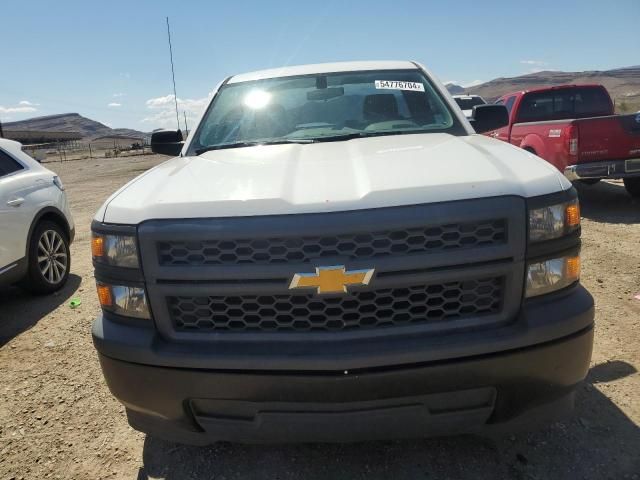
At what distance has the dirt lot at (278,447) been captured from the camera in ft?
7.46

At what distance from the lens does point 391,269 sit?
176 cm

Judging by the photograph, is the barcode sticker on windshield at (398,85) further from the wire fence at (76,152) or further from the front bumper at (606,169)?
the wire fence at (76,152)

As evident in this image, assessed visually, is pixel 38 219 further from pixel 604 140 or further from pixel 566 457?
pixel 604 140

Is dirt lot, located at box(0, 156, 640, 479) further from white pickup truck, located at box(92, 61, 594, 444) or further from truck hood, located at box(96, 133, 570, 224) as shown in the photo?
truck hood, located at box(96, 133, 570, 224)

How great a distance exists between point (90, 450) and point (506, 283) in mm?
2238

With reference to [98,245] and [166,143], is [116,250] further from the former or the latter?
[166,143]

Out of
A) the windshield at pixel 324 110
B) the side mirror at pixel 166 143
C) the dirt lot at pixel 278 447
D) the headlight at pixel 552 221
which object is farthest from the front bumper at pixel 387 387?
the side mirror at pixel 166 143

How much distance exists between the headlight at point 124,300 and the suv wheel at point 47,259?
3.32 metres

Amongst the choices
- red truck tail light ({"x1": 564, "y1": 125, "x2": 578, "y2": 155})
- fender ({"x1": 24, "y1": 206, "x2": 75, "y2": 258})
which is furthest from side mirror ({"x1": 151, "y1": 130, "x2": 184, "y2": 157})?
red truck tail light ({"x1": 564, "y1": 125, "x2": 578, "y2": 155})

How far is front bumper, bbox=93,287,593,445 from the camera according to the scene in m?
1.79

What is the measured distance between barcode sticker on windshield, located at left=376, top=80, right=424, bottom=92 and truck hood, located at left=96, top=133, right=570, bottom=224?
3.30 feet

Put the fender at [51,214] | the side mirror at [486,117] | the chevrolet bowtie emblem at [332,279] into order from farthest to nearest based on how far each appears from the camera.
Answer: the fender at [51,214] < the side mirror at [486,117] < the chevrolet bowtie emblem at [332,279]

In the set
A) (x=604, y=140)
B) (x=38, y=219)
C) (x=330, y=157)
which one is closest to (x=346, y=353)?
(x=330, y=157)

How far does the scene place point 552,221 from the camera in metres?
1.85
